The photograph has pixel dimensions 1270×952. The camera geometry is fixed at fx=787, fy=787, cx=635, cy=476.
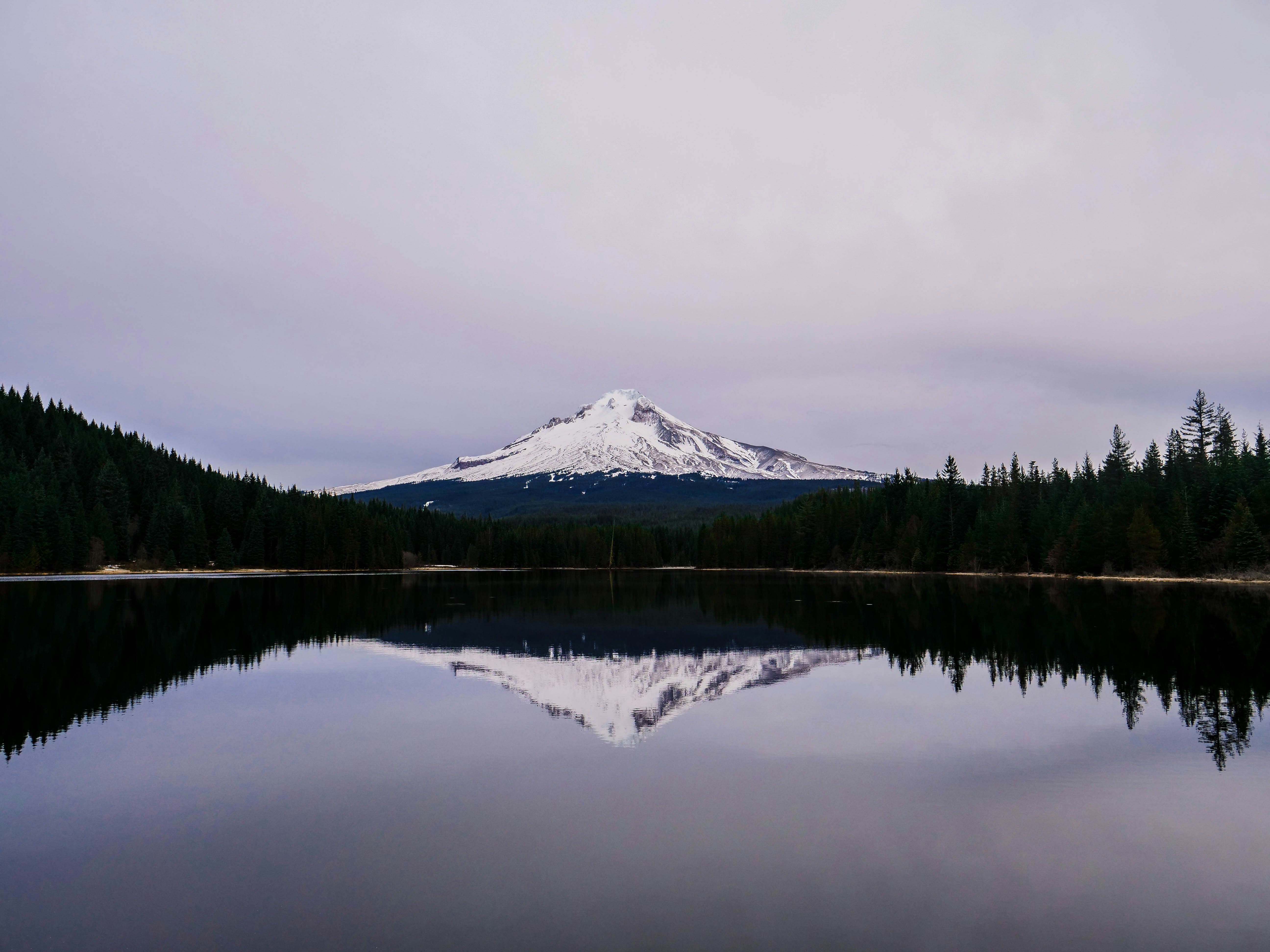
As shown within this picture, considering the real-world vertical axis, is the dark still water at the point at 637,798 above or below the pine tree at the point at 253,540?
below

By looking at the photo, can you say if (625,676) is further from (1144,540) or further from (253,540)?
(253,540)

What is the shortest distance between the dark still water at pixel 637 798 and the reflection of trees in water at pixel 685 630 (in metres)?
0.35

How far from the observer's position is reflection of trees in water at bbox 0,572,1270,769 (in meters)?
24.2

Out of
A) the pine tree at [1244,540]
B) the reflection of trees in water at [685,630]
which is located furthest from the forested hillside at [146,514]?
the pine tree at [1244,540]

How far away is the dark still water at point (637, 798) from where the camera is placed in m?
9.62

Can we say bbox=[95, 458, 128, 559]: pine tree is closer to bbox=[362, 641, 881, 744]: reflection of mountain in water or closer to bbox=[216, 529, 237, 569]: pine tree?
bbox=[216, 529, 237, 569]: pine tree

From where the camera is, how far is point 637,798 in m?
14.4

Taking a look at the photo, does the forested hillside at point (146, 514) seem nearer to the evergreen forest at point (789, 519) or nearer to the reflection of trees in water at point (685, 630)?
the evergreen forest at point (789, 519)

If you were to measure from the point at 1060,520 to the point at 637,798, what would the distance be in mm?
104294

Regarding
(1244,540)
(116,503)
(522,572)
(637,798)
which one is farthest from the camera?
(522,572)

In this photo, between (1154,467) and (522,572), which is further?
(522,572)

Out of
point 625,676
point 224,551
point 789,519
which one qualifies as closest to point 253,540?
point 224,551

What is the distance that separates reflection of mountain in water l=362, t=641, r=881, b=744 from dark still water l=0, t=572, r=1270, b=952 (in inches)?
8.8

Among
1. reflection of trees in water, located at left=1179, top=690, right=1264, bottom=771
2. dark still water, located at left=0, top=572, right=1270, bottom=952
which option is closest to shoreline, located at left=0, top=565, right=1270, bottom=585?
dark still water, located at left=0, top=572, right=1270, bottom=952
